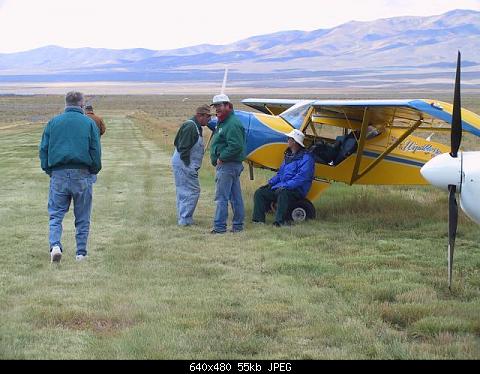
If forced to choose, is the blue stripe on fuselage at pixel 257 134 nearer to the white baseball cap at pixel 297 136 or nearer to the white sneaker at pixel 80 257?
the white baseball cap at pixel 297 136

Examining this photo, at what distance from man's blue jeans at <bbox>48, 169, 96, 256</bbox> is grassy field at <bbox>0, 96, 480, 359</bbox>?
0.27 meters

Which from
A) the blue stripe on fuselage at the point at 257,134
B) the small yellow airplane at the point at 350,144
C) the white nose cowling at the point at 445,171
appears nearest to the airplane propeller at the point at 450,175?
the white nose cowling at the point at 445,171

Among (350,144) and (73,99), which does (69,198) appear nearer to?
(73,99)

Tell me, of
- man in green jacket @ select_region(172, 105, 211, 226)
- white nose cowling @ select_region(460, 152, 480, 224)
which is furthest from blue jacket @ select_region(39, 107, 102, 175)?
white nose cowling @ select_region(460, 152, 480, 224)

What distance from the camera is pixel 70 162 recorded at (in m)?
7.74

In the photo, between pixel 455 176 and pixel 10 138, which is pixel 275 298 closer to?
pixel 455 176

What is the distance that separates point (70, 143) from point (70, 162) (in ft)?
0.65

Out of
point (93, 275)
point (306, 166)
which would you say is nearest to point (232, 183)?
point (306, 166)

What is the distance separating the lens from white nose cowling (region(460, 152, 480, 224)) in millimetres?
6113

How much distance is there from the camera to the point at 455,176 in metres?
6.26

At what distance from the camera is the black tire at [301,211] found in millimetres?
10453

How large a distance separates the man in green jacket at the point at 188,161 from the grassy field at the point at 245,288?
0.30m

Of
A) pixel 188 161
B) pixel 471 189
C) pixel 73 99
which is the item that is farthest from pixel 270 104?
pixel 471 189

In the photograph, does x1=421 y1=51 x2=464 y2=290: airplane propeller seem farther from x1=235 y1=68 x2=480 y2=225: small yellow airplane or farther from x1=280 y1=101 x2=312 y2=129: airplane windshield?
x1=280 y1=101 x2=312 y2=129: airplane windshield
